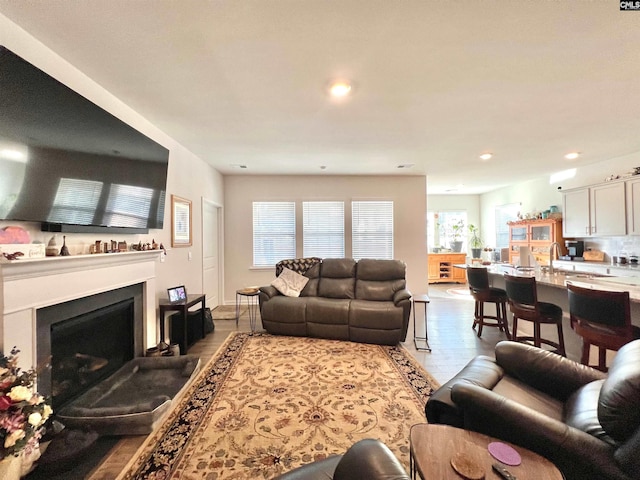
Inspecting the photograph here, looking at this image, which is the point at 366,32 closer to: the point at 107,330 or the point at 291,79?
the point at 291,79

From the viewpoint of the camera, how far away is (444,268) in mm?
7797

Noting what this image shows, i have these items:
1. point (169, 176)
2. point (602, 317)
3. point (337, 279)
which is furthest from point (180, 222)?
point (602, 317)

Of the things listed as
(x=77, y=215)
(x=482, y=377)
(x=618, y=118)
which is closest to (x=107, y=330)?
(x=77, y=215)

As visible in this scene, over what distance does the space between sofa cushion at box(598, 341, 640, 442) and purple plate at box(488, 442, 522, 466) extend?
0.35 metres

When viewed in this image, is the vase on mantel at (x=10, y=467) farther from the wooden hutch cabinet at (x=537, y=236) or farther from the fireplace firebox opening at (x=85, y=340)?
the wooden hutch cabinet at (x=537, y=236)

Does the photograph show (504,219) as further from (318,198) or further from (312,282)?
(312,282)

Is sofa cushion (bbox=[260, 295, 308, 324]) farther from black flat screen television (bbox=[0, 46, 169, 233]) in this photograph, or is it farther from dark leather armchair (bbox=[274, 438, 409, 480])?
dark leather armchair (bbox=[274, 438, 409, 480])

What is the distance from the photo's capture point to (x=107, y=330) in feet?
8.21

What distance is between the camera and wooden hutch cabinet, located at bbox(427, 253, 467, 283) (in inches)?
305

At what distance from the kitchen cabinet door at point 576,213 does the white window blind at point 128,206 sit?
682 cm

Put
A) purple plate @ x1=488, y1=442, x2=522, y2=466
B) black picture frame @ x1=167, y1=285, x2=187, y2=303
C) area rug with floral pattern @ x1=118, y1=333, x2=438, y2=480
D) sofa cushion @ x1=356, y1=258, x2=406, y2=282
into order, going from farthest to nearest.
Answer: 1. sofa cushion @ x1=356, y1=258, x2=406, y2=282
2. black picture frame @ x1=167, y1=285, x2=187, y2=303
3. area rug with floral pattern @ x1=118, y1=333, x2=438, y2=480
4. purple plate @ x1=488, y1=442, x2=522, y2=466

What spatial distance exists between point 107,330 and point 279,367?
163 cm

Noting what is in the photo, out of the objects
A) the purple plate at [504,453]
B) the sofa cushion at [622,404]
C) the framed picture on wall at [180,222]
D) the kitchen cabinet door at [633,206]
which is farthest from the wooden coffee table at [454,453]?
the kitchen cabinet door at [633,206]

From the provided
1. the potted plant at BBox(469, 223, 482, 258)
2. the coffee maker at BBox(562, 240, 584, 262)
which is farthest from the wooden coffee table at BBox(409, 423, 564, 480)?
the potted plant at BBox(469, 223, 482, 258)
